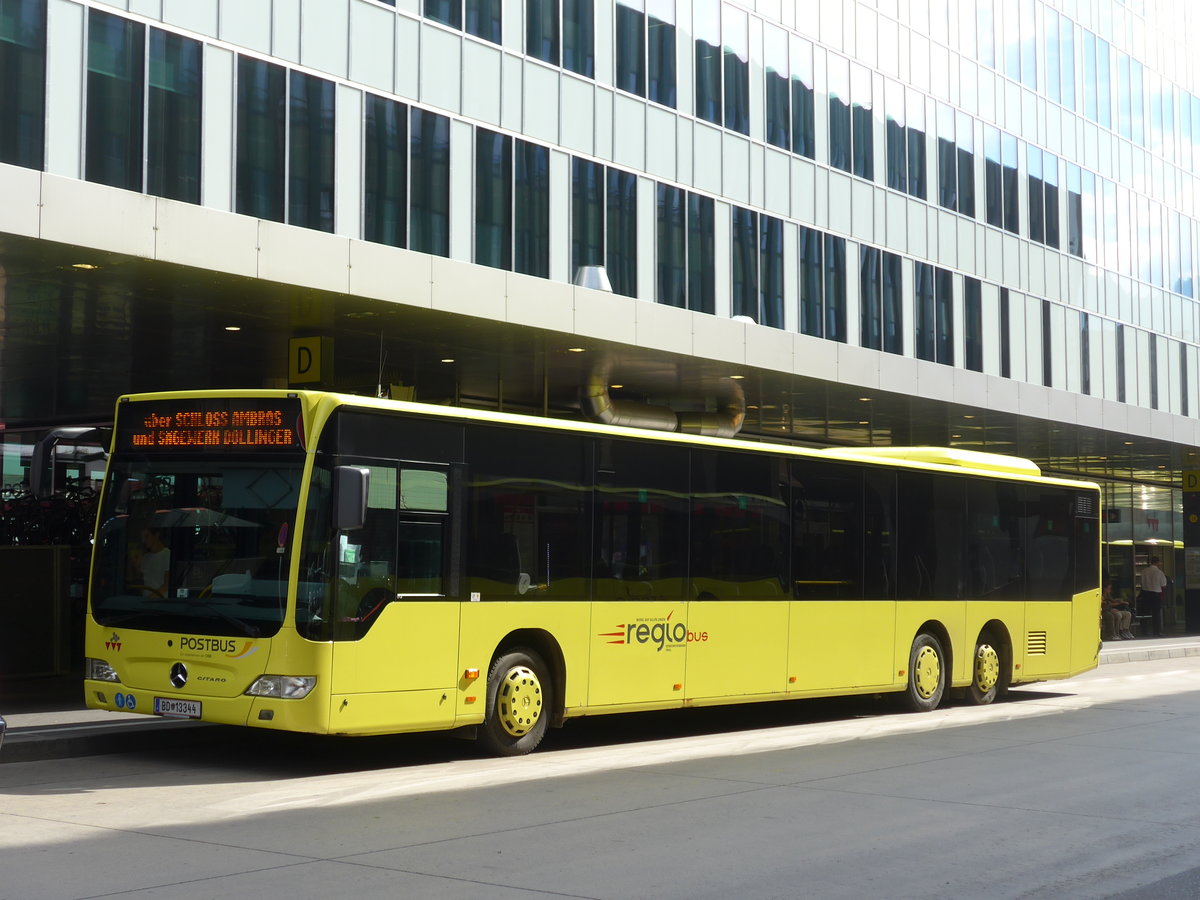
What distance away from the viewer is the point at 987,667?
780 inches

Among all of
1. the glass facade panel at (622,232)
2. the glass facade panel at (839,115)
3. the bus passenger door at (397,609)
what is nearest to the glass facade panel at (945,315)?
the glass facade panel at (839,115)

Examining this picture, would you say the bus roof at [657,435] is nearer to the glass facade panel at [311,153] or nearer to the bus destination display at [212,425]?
the bus destination display at [212,425]

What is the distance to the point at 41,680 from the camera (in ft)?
60.7

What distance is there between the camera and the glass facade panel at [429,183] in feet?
63.6

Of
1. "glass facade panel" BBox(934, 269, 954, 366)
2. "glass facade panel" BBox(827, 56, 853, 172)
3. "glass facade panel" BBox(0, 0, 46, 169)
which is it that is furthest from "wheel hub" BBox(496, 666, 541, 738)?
"glass facade panel" BBox(934, 269, 954, 366)

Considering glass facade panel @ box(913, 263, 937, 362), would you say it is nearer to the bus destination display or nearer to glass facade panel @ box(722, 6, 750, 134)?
glass facade panel @ box(722, 6, 750, 134)

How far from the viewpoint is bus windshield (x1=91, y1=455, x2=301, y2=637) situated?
11.4 metres

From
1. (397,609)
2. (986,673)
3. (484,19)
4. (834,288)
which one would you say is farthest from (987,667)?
(484,19)

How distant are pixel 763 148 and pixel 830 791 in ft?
55.2

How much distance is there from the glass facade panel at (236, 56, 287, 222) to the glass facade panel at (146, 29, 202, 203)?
24.2 inches

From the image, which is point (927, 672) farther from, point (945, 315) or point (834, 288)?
point (945, 315)

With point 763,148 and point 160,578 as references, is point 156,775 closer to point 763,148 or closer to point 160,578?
point 160,578

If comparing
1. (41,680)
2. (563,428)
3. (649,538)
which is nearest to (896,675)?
(649,538)

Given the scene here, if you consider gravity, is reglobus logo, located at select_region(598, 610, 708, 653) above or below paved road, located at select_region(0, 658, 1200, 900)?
above
